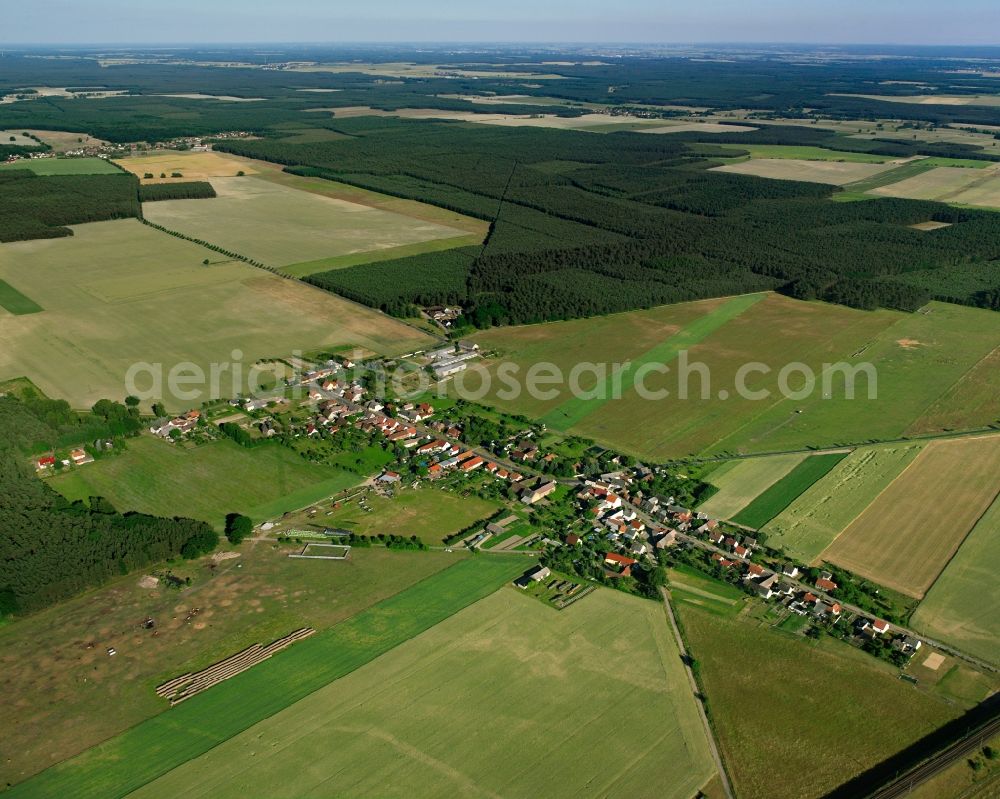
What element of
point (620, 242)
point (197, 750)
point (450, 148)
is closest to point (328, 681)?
point (197, 750)

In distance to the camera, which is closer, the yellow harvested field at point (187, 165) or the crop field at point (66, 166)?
the crop field at point (66, 166)

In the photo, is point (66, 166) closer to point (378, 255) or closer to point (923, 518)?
point (378, 255)

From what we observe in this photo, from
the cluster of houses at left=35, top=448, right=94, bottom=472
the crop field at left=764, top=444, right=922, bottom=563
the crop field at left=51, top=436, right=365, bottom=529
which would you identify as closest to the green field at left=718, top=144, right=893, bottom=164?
the crop field at left=764, top=444, right=922, bottom=563

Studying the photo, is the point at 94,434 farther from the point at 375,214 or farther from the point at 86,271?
the point at 375,214

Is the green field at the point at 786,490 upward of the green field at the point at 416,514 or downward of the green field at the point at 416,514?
upward

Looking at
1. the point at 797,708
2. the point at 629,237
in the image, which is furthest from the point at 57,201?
the point at 797,708

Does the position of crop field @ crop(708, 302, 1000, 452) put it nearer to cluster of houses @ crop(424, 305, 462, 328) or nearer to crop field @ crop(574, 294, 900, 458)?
crop field @ crop(574, 294, 900, 458)

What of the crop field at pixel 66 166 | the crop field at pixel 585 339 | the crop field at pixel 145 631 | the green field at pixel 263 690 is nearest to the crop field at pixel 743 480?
the green field at pixel 263 690

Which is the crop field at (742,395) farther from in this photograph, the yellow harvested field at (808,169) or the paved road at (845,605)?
the yellow harvested field at (808,169)
